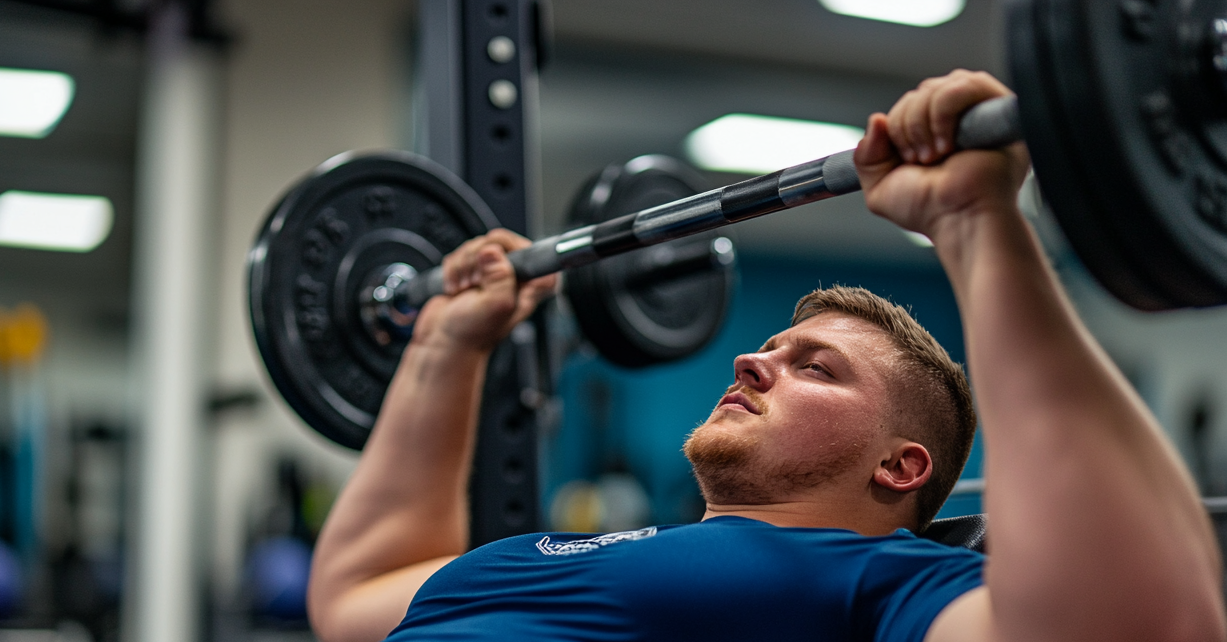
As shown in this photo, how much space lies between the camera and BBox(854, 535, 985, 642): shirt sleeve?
87 centimetres

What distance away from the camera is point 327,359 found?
1653mm

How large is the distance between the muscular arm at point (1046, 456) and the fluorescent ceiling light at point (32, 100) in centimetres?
411

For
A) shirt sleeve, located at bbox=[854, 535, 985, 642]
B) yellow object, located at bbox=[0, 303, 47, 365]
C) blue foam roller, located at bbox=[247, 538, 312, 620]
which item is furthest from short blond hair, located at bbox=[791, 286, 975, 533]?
yellow object, located at bbox=[0, 303, 47, 365]

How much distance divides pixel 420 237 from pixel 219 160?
2.59 m

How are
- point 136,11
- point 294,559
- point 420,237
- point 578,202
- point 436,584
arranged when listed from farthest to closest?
1. point 136,11
2. point 294,559
3. point 578,202
4. point 420,237
5. point 436,584

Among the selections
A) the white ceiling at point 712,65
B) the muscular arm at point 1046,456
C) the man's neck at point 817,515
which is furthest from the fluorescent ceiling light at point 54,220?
the muscular arm at point 1046,456

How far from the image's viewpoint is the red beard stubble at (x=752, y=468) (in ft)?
3.77

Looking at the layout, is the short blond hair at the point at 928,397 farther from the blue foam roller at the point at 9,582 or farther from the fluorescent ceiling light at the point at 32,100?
the fluorescent ceiling light at the point at 32,100

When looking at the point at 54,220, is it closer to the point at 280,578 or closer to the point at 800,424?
the point at 280,578

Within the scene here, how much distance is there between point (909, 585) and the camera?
925 millimetres

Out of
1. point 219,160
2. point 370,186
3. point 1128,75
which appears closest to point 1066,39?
point 1128,75

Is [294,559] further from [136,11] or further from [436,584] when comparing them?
[436,584]

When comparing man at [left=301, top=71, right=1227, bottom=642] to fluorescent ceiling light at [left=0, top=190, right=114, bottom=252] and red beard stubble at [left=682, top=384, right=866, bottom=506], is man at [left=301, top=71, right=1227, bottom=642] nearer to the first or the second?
red beard stubble at [left=682, top=384, right=866, bottom=506]

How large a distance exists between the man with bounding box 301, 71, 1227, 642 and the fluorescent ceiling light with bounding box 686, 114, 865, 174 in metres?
4.10
